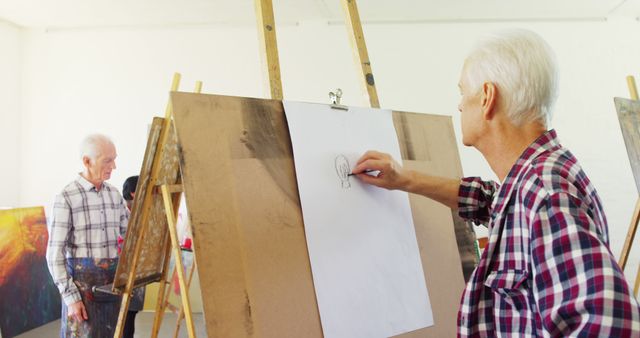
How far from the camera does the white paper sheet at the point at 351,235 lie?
1.05m

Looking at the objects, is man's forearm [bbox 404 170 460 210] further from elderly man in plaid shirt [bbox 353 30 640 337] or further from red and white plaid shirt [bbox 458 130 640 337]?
red and white plaid shirt [bbox 458 130 640 337]

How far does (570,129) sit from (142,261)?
4.13m

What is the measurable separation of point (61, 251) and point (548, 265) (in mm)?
2009

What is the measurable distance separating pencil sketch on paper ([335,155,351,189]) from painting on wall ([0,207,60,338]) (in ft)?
→ 11.5

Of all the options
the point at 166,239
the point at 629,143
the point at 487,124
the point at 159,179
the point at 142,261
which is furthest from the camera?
the point at 629,143

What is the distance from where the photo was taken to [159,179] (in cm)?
170

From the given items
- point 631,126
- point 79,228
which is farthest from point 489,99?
point 631,126

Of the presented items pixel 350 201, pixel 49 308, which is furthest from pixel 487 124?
pixel 49 308

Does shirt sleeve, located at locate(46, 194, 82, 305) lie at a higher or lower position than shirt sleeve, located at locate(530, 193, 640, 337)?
higher

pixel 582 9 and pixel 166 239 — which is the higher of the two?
pixel 582 9

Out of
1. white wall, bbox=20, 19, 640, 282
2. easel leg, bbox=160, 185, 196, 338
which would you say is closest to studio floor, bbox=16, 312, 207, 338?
white wall, bbox=20, 19, 640, 282

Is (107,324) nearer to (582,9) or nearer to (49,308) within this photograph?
(49,308)

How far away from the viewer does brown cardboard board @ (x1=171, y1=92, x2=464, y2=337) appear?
0.90m

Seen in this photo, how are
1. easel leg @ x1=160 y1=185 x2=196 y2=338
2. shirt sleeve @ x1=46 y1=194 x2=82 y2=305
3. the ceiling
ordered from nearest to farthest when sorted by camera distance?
easel leg @ x1=160 y1=185 x2=196 y2=338 < shirt sleeve @ x1=46 y1=194 x2=82 y2=305 < the ceiling
